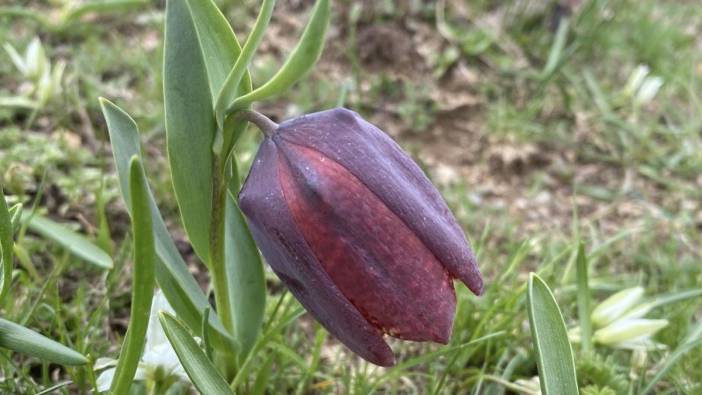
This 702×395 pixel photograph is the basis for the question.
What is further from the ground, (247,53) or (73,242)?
(247,53)

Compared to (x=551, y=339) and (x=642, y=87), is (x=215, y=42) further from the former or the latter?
(x=642, y=87)

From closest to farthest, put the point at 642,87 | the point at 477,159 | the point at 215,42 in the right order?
the point at 215,42, the point at 477,159, the point at 642,87

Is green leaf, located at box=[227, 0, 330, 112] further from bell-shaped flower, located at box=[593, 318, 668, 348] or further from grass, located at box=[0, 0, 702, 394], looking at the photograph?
bell-shaped flower, located at box=[593, 318, 668, 348]

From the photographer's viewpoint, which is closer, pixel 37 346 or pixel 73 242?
pixel 37 346

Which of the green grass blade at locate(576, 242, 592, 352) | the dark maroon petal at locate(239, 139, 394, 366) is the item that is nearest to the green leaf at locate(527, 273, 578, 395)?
the dark maroon petal at locate(239, 139, 394, 366)

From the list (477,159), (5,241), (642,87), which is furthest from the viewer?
(642,87)

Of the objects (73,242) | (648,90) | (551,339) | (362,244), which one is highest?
(648,90)

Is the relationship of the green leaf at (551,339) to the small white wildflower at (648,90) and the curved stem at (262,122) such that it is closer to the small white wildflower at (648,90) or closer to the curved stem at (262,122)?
the curved stem at (262,122)

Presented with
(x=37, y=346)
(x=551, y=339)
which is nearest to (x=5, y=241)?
(x=37, y=346)

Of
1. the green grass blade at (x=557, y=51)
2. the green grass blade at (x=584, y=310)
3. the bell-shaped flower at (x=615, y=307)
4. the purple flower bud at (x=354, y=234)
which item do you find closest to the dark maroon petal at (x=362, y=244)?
the purple flower bud at (x=354, y=234)
